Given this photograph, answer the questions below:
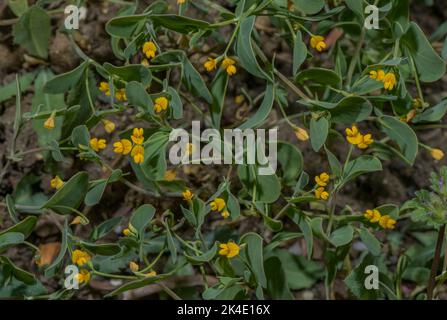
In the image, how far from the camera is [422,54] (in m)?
2.00

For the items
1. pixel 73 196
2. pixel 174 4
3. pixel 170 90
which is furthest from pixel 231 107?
pixel 73 196

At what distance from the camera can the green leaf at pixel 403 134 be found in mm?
1974

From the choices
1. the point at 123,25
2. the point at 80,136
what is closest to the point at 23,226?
the point at 80,136

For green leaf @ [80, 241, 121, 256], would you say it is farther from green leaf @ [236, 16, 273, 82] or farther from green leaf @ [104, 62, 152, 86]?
green leaf @ [236, 16, 273, 82]

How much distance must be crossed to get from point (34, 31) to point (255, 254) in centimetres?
112

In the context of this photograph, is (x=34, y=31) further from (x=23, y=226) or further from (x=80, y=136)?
(x=23, y=226)

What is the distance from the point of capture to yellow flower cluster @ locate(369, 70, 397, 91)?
1.86m

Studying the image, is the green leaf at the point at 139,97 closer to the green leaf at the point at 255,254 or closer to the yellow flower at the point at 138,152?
the yellow flower at the point at 138,152

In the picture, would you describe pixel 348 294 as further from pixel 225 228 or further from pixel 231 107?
pixel 231 107

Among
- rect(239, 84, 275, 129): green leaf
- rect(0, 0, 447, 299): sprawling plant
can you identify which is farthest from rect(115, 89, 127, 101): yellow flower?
rect(239, 84, 275, 129): green leaf

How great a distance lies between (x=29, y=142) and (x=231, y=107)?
74 centimetres

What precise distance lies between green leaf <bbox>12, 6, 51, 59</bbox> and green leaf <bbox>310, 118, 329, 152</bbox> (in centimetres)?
100

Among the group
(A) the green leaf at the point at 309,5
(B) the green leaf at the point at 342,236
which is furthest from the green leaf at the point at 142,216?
(A) the green leaf at the point at 309,5

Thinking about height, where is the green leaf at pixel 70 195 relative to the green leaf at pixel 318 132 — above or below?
below
